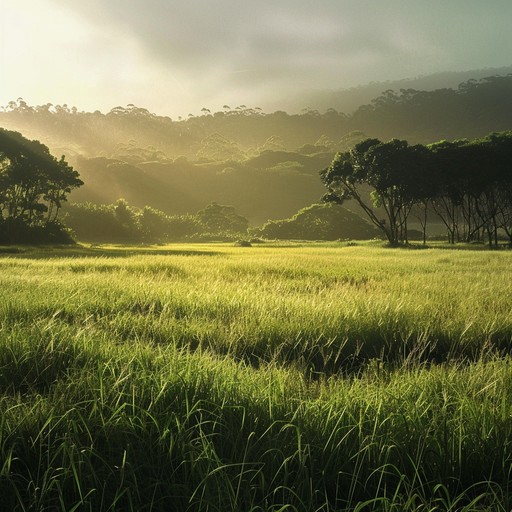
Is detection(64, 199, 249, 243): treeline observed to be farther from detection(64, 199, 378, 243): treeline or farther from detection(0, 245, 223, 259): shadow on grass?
detection(0, 245, 223, 259): shadow on grass

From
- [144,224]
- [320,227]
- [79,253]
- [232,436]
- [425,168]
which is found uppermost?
[425,168]

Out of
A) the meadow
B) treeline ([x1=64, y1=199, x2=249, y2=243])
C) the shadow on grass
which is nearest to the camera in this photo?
the meadow

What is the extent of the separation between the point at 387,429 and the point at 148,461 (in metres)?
1.43

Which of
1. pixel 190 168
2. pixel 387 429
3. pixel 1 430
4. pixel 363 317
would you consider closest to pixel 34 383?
pixel 1 430

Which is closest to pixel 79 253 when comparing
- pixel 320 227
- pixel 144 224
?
pixel 144 224

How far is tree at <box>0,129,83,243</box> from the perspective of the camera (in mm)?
45062

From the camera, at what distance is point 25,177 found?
4594cm

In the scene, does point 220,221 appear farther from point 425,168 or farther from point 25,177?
point 425,168

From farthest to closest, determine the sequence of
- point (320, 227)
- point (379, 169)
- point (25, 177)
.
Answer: point (320, 227), point (379, 169), point (25, 177)

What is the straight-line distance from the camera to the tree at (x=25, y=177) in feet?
148

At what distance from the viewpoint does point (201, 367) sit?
3.41m

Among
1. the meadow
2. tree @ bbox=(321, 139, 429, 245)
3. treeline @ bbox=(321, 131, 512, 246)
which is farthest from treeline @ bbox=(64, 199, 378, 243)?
the meadow

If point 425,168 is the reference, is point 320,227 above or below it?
below

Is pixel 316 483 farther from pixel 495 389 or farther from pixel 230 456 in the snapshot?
pixel 495 389
